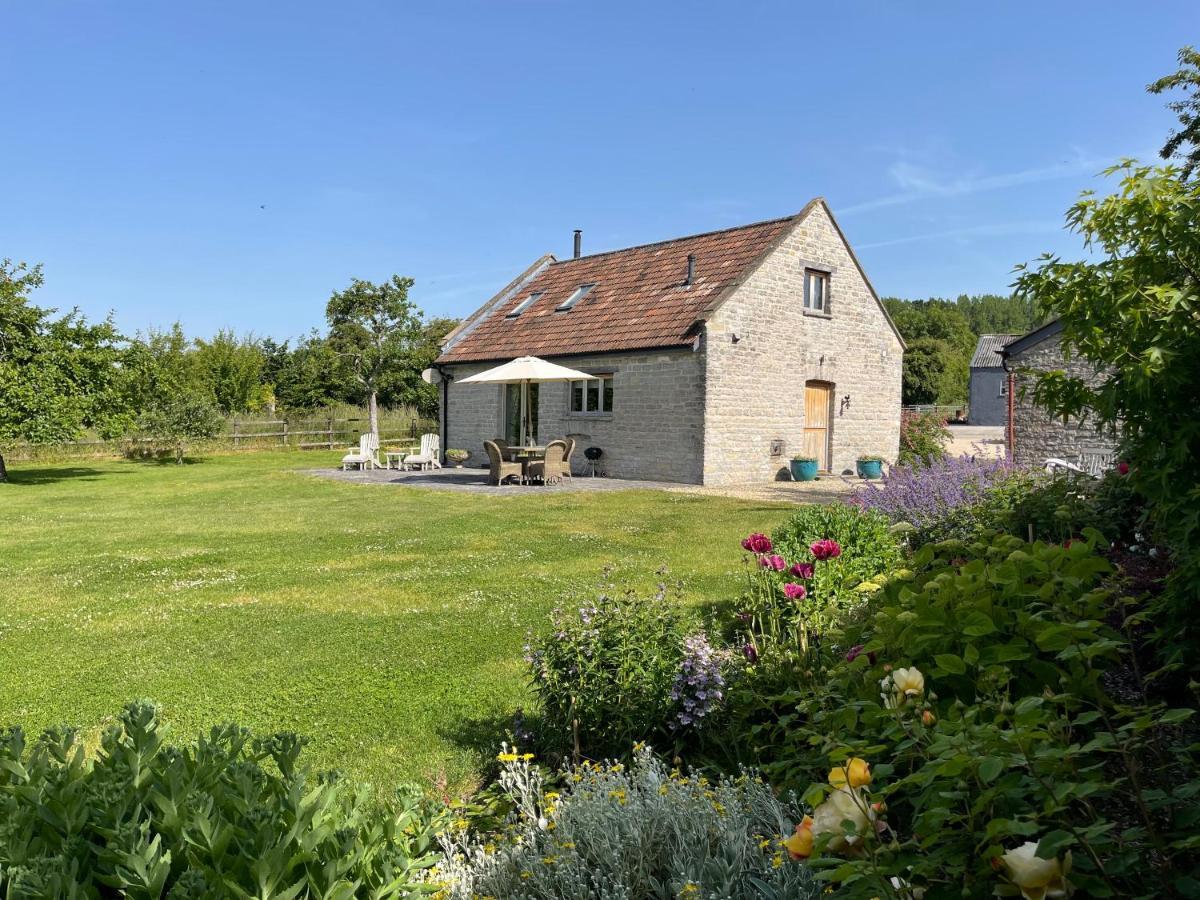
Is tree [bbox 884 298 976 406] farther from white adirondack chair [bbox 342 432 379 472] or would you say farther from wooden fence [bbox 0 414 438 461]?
white adirondack chair [bbox 342 432 379 472]

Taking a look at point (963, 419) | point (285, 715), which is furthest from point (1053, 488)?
point (963, 419)

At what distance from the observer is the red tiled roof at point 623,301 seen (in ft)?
64.0

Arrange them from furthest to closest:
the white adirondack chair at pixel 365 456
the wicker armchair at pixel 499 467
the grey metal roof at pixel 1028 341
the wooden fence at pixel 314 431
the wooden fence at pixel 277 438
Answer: the wooden fence at pixel 314 431
the wooden fence at pixel 277 438
the white adirondack chair at pixel 365 456
the grey metal roof at pixel 1028 341
the wicker armchair at pixel 499 467

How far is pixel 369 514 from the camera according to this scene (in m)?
13.2

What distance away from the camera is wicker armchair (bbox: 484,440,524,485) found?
701 inches

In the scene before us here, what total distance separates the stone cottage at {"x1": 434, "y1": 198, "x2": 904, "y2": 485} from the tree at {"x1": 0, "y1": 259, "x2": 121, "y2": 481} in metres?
8.89

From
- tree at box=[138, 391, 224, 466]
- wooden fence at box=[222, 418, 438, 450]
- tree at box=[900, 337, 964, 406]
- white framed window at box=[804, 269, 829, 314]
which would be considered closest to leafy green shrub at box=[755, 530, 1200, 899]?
white framed window at box=[804, 269, 829, 314]

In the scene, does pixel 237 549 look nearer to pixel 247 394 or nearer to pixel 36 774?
pixel 36 774

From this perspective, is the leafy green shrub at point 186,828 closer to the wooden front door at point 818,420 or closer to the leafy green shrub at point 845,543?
the leafy green shrub at point 845,543

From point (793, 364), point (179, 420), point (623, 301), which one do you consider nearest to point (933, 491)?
point (793, 364)

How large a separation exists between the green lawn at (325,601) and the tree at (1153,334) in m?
3.07

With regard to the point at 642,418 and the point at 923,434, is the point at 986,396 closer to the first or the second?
the point at 923,434

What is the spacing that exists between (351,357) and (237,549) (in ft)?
97.4

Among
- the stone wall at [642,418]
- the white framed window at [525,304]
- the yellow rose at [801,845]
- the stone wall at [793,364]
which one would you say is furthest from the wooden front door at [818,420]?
the yellow rose at [801,845]
